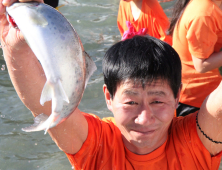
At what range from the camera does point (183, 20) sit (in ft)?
9.26

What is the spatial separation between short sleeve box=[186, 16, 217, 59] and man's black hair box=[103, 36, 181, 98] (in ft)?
2.15

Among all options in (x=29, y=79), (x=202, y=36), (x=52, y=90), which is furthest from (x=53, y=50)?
(x=202, y=36)

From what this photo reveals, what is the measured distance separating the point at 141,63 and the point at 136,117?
1.16 ft

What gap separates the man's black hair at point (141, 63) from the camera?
201 centimetres

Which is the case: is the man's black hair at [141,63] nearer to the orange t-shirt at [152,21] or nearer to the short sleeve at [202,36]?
the short sleeve at [202,36]

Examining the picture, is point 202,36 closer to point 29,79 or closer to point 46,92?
point 29,79

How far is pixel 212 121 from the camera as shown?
203cm

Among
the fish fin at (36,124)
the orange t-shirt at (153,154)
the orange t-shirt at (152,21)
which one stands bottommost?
the orange t-shirt at (153,154)

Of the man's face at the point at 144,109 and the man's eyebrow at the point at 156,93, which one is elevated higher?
the man's eyebrow at the point at 156,93

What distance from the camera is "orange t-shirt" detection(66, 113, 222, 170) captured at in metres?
2.18

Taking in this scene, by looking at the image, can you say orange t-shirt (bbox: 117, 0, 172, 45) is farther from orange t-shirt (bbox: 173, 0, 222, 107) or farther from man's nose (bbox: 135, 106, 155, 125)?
man's nose (bbox: 135, 106, 155, 125)

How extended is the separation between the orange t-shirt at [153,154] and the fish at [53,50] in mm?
789

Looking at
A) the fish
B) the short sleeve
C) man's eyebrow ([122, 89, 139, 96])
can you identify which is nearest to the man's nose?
man's eyebrow ([122, 89, 139, 96])

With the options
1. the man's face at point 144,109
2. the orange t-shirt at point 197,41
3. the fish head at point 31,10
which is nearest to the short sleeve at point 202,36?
the orange t-shirt at point 197,41
